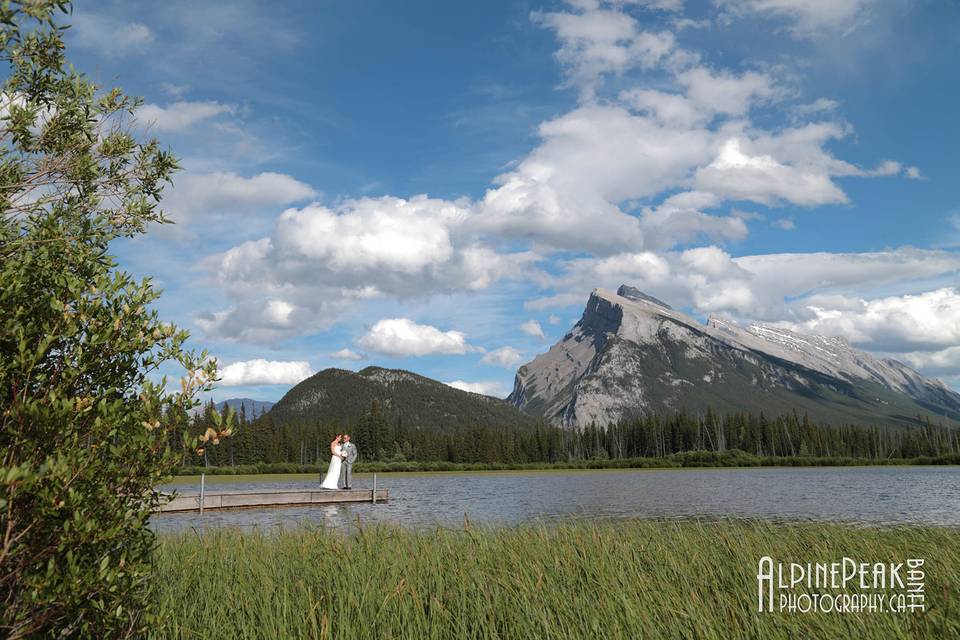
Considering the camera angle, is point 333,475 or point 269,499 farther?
point 333,475

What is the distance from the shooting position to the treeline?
149 meters

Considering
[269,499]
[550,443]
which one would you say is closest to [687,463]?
[550,443]

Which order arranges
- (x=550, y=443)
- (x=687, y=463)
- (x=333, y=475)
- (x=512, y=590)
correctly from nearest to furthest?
(x=512, y=590) → (x=333, y=475) → (x=687, y=463) → (x=550, y=443)

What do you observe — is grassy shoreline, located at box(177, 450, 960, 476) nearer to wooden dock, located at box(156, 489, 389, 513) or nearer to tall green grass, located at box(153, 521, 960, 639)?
wooden dock, located at box(156, 489, 389, 513)

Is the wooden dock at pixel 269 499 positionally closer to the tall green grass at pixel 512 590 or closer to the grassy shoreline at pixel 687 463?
the tall green grass at pixel 512 590

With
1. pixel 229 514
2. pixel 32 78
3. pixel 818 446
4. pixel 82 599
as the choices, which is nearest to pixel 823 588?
pixel 82 599

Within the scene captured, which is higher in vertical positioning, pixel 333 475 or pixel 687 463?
pixel 333 475

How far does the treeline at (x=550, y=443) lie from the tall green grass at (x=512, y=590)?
139m

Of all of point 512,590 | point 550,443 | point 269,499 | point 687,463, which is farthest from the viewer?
point 550,443

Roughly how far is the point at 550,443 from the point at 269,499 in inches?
6046

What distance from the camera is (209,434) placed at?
559cm

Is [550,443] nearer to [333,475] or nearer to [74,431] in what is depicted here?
[333,475]

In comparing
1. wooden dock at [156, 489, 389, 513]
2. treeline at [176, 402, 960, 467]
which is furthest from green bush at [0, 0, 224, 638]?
treeline at [176, 402, 960, 467]

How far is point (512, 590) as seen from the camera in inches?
291
